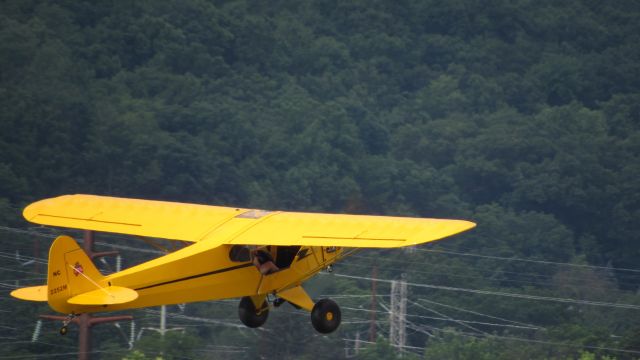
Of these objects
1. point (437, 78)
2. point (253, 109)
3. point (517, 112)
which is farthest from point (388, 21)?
point (253, 109)

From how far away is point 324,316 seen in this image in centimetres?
2461

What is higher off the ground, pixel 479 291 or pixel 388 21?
pixel 388 21

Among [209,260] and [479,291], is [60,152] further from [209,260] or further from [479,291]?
[209,260]

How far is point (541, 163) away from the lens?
348 feet

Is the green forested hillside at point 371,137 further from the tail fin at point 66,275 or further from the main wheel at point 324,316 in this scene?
the tail fin at point 66,275

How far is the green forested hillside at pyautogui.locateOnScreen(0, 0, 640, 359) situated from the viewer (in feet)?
221

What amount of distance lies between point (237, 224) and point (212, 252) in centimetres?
104

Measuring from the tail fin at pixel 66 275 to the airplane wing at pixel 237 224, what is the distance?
2.47 meters

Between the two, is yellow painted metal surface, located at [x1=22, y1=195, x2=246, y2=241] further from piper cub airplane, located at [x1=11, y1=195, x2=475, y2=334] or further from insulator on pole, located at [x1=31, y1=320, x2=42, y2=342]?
insulator on pole, located at [x1=31, y1=320, x2=42, y2=342]

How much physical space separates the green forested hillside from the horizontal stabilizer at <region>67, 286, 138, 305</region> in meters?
27.8


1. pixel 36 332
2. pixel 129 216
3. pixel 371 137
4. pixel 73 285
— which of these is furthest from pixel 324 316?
pixel 371 137

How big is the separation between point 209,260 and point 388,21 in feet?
391

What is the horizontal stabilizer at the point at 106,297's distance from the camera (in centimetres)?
2158

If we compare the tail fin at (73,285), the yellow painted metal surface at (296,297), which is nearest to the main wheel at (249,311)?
the yellow painted metal surface at (296,297)
